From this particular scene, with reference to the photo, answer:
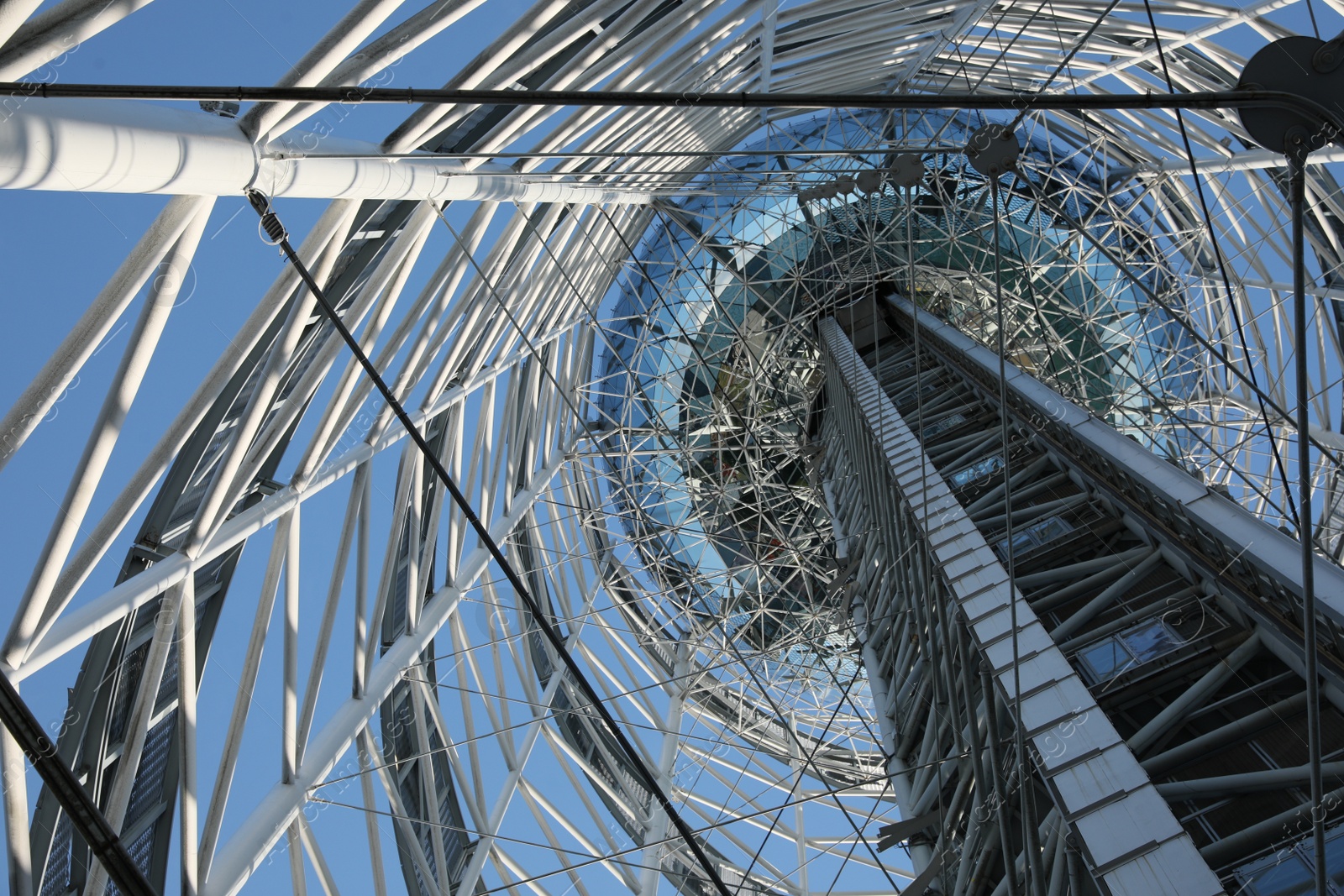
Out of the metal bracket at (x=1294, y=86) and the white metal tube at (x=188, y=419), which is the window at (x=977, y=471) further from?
the metal bracket at (x=1294, y=86)

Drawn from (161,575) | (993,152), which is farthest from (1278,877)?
(161,575)

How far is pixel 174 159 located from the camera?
5.99 meters

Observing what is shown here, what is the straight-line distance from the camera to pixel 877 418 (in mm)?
17359

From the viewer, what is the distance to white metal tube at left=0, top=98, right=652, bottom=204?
16.5 ft

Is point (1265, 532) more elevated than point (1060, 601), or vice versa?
point (1060, 601)

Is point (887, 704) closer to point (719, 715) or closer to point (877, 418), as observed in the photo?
point (877, 418)

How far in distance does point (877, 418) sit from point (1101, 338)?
63.2 feet

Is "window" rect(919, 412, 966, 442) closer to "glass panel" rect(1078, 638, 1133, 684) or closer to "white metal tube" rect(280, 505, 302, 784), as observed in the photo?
"glass panel" rect(1078, 638, 1133, 684)

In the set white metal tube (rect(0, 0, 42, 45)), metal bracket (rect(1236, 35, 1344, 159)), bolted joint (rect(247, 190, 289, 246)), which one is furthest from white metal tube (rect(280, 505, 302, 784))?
metal bracket (rect(1236, 35, 1344, 159))

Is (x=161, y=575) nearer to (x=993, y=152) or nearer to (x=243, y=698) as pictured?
(x=243, y=698)

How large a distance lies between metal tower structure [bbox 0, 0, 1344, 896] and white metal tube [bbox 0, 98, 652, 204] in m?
0.03

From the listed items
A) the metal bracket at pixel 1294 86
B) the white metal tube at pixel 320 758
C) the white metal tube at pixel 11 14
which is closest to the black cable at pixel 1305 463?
the metal bracket at pixel 1294 86

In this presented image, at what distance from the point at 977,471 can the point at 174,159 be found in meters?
11.4

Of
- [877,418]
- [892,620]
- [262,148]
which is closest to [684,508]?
[877,418]
